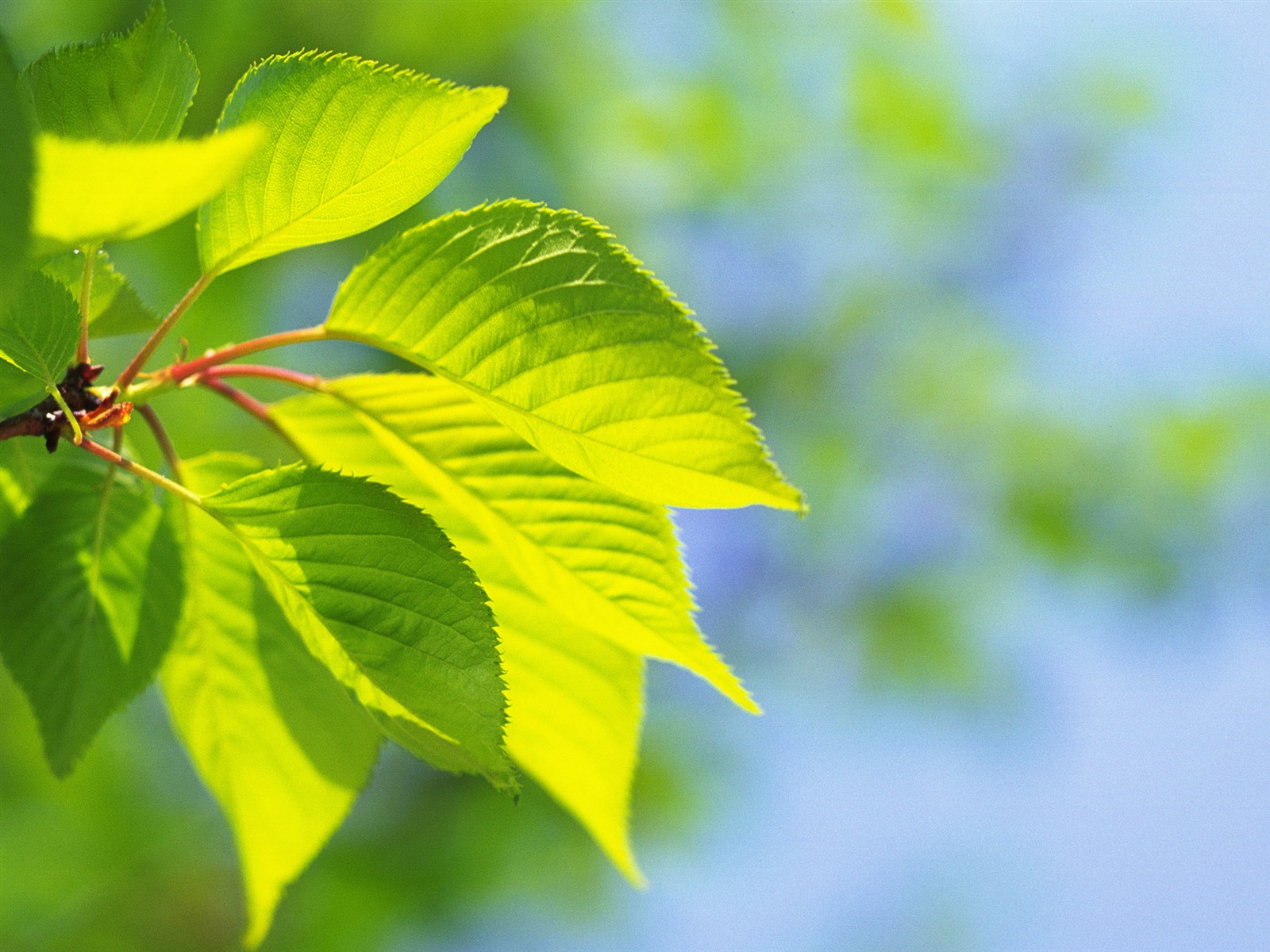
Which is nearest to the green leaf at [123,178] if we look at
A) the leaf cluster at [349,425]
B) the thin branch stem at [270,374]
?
the leaf cluster at [349,425]

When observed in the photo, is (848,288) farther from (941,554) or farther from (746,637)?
(746,637)

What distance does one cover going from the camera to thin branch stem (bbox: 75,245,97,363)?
536 millimetres

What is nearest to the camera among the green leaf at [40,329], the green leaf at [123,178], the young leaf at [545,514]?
the green leaf at [123,178]

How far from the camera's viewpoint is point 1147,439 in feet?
13.6

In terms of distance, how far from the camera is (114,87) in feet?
1.60

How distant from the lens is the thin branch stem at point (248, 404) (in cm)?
66

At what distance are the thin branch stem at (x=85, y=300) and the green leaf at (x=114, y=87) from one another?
65 millimetres

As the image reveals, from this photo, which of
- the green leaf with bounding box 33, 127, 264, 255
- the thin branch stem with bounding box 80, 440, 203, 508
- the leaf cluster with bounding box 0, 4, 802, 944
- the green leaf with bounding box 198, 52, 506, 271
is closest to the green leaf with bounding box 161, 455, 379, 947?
the leaf cluster with bounding box 0, 4, 802, 944

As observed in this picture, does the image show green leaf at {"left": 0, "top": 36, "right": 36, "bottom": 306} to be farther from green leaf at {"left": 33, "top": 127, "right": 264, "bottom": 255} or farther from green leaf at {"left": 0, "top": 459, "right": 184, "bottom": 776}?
green leaf at {"left": 0, "top": 459, "right": 184, "bottom": 776}

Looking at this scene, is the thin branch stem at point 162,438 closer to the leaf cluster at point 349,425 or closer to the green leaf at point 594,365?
the leaf cluster at point 349,425

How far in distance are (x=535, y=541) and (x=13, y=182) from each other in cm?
36

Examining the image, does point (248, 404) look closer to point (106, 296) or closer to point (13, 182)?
point (106, 296)

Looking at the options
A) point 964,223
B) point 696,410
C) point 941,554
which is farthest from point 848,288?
point 696,410

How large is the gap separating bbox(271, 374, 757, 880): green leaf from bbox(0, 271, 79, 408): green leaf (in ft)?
0.56
